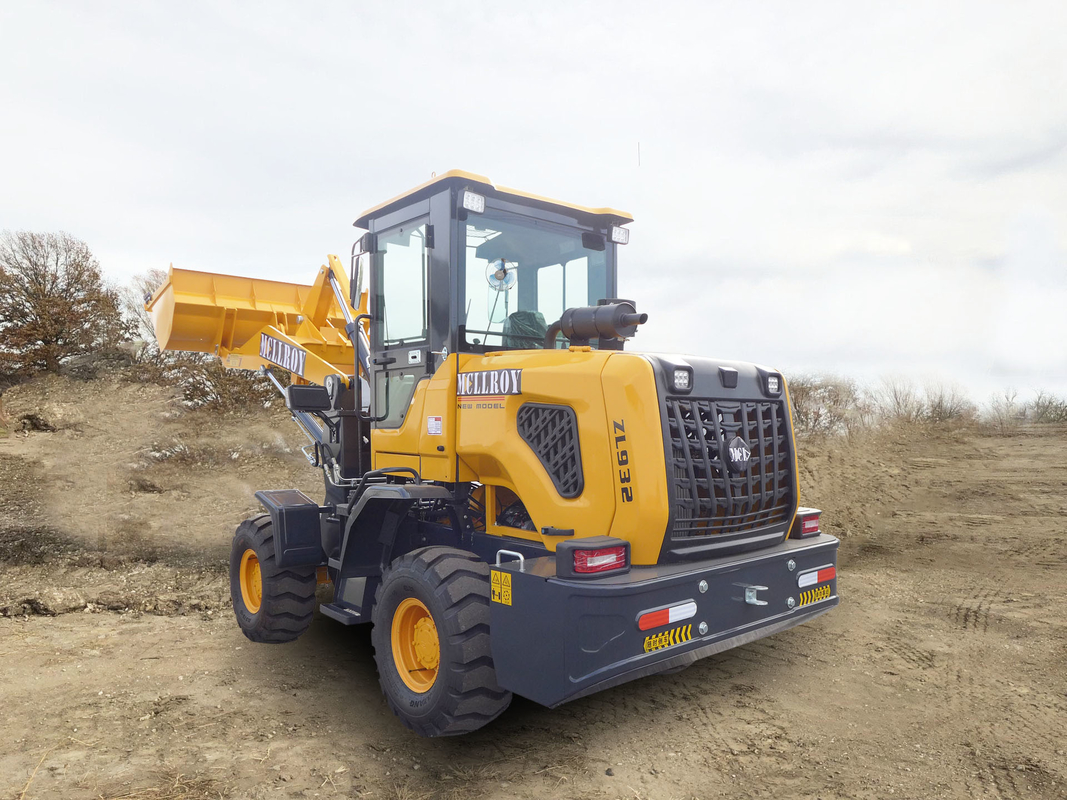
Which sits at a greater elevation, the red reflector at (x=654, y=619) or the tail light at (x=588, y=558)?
the tail light at (x=588, y=558)

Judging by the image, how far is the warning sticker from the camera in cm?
366

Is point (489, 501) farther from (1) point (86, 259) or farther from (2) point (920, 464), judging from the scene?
(1) point (86, 259)

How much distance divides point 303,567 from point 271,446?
8377mm

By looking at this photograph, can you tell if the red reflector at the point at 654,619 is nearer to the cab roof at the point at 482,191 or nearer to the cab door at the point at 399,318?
the cab door at the point at 399,318

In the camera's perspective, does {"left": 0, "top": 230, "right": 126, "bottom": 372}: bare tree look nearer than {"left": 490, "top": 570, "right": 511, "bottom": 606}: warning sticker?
No

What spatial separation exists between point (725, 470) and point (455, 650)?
1.71 m

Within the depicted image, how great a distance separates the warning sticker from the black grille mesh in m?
0.88

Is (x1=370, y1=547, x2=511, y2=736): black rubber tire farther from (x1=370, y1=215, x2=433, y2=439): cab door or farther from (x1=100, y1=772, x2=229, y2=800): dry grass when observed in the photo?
(x1=370, y1=215, x2=433, y2=439): cab door

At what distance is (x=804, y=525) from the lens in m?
4.81

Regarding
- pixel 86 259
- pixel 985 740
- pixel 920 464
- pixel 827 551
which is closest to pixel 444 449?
pixel 827 551

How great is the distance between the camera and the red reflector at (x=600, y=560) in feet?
11.6

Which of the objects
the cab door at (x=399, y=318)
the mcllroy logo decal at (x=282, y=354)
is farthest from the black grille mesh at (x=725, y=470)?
the mcllroy logo decal at (x=282, y=354)

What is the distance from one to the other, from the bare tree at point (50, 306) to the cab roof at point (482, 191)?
12.4 metres

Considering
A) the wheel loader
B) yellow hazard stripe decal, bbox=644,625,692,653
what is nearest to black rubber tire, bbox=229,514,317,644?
the wheel loader
